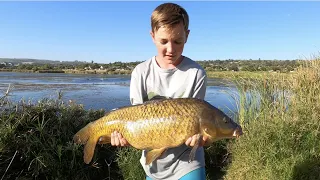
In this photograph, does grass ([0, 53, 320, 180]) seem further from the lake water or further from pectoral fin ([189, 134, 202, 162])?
pectoral fin ([189, 134, 202, 162])

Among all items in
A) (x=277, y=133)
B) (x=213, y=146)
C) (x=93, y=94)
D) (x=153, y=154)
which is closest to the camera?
(x=153, y=154)

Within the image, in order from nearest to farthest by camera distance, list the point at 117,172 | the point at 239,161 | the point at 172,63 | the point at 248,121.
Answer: the point at 172,63 < the point at 117,172 < the point at 239,161 < the point at 248,121

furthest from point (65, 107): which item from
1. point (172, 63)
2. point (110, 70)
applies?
point (110, 70)

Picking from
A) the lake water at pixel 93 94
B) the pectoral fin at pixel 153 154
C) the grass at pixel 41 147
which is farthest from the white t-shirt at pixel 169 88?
the lake water at pixel 93 94

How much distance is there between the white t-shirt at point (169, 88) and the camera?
2.11m

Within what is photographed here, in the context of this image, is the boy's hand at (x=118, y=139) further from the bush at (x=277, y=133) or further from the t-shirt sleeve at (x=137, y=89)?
the bush at (x=277, y=133)

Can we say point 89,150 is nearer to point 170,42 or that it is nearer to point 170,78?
point 170,78

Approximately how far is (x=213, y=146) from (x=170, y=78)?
420 centimetres

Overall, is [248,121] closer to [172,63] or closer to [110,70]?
[172,63]

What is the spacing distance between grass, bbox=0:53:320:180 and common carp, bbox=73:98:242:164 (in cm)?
290

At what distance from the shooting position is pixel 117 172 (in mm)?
5219

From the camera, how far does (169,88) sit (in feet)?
7.36

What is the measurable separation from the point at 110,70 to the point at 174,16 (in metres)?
48.2

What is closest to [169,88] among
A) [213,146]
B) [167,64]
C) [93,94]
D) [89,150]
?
[167,64]
